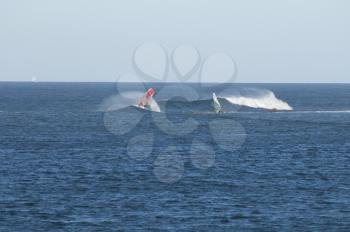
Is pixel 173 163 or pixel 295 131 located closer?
pixel 173 163

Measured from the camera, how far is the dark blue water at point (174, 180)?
5734cm

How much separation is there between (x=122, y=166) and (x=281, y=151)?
2452cm

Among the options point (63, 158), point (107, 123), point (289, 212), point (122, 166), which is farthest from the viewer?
point (107, 123)

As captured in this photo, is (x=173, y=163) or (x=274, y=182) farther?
(x=173, y=163)

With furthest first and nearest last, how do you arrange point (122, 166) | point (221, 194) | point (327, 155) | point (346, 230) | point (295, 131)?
1. point (295, 131)
2. point (327, 155)
3. point (122, 166)
4. point (221, 194)
5. point (346, 230)

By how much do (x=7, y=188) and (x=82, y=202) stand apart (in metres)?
9.15

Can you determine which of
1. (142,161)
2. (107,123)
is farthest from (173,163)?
(107,123)

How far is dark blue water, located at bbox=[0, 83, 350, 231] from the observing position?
5734cm

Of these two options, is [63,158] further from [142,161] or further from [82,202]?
[82,202]

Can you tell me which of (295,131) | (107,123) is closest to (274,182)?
(295,131)

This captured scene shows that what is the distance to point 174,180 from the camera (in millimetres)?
74750

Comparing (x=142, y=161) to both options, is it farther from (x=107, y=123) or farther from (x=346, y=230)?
(x=107, y=123)

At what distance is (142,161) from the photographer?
8938 centimetres

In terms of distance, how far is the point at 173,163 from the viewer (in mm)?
87500
